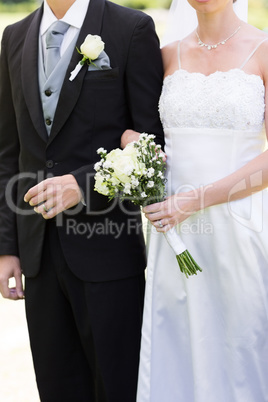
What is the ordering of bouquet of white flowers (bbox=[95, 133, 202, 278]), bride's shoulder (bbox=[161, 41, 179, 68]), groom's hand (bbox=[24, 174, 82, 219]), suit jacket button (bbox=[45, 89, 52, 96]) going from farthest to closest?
1. bride's shoulder (bbox=[161, 41, 179, 68])
2. suit jacket button (bbox=[45, 89, 52, 96])
3. groom's hand (bbox=[24, 174, 82, 219])
4. bouquet of white flowers (bbox=[95, 133, 202, 278])

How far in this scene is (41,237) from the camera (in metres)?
2.93

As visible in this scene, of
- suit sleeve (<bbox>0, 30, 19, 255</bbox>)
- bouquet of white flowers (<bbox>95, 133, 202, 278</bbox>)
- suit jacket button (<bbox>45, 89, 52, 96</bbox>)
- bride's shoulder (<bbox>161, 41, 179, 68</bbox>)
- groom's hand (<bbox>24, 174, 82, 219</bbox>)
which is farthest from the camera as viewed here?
suit sleeve (<bbox>0, 30, 19, 255</bbox>)

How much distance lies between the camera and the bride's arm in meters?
2.70

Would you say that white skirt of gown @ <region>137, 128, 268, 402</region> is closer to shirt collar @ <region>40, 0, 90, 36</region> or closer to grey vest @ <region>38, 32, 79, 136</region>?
grey vest @ <region>38, 32, 79, 136</region>

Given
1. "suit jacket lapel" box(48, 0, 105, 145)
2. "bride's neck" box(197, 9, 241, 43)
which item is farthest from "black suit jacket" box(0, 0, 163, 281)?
"bride's neck" box(197, 9, 241, 43)

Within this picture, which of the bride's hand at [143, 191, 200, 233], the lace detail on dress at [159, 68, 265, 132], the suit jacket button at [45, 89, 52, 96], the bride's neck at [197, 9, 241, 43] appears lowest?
the bride's hand at [143, 191, 200, 233]

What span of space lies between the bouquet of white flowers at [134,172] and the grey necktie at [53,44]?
1.46ft

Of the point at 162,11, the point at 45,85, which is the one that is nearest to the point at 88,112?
the point at 45,85

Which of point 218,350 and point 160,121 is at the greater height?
point 160,121

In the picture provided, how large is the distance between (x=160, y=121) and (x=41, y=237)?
0.73 m

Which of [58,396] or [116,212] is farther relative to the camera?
[58,396]

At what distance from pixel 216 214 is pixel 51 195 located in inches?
27.6

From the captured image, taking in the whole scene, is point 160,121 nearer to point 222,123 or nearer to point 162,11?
point 222,123

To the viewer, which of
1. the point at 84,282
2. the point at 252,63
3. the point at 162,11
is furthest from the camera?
the point at 162,11
